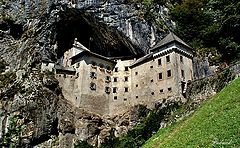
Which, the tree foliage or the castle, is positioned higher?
the tree foliage

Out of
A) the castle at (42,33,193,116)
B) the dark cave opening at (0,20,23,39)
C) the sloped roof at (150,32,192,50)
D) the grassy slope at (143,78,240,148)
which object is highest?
the dark cave opening at (0,20,23,39)

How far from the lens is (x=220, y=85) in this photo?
1736 inches

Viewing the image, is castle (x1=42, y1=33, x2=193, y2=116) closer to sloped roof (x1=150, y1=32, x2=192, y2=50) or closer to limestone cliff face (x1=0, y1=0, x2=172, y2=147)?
sloped roof (x1=150, y1=32, x2=192, y2=50)

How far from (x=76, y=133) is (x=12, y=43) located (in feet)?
86.4

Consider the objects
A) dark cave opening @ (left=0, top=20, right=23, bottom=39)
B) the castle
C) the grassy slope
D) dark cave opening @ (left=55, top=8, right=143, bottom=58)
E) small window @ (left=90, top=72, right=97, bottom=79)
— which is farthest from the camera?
dark cave opening @ (left=0, top=20, right=23, bottom=39)

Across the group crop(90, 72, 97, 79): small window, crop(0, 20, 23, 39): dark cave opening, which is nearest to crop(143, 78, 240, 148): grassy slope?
crop(90, 72, 97, 79): small window

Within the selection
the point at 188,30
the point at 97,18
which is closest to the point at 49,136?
the point at 97,18

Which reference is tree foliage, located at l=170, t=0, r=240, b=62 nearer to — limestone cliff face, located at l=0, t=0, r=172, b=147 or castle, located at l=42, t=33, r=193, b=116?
limestone cliff face, located at l=0, t=0, r=172, b=147

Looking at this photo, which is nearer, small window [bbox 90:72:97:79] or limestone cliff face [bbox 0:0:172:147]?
limestone cliff face [bbox 0:0:172:147]

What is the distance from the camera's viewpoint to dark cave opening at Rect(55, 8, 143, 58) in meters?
64.7

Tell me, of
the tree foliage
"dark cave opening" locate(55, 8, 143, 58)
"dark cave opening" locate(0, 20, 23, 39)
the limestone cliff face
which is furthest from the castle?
"dark cave opening" locate(0, 20, 23, 39)

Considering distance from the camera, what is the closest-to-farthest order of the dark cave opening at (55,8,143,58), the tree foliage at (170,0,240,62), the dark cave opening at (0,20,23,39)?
the tree foliage at (170,0,240,62)
the dark cave opening at (55,8,143,58)
the dark cave opening at (0,20,23,39)

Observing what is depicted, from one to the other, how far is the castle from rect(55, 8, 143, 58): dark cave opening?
5.96 feet

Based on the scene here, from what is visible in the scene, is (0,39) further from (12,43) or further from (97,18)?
(97,18)
